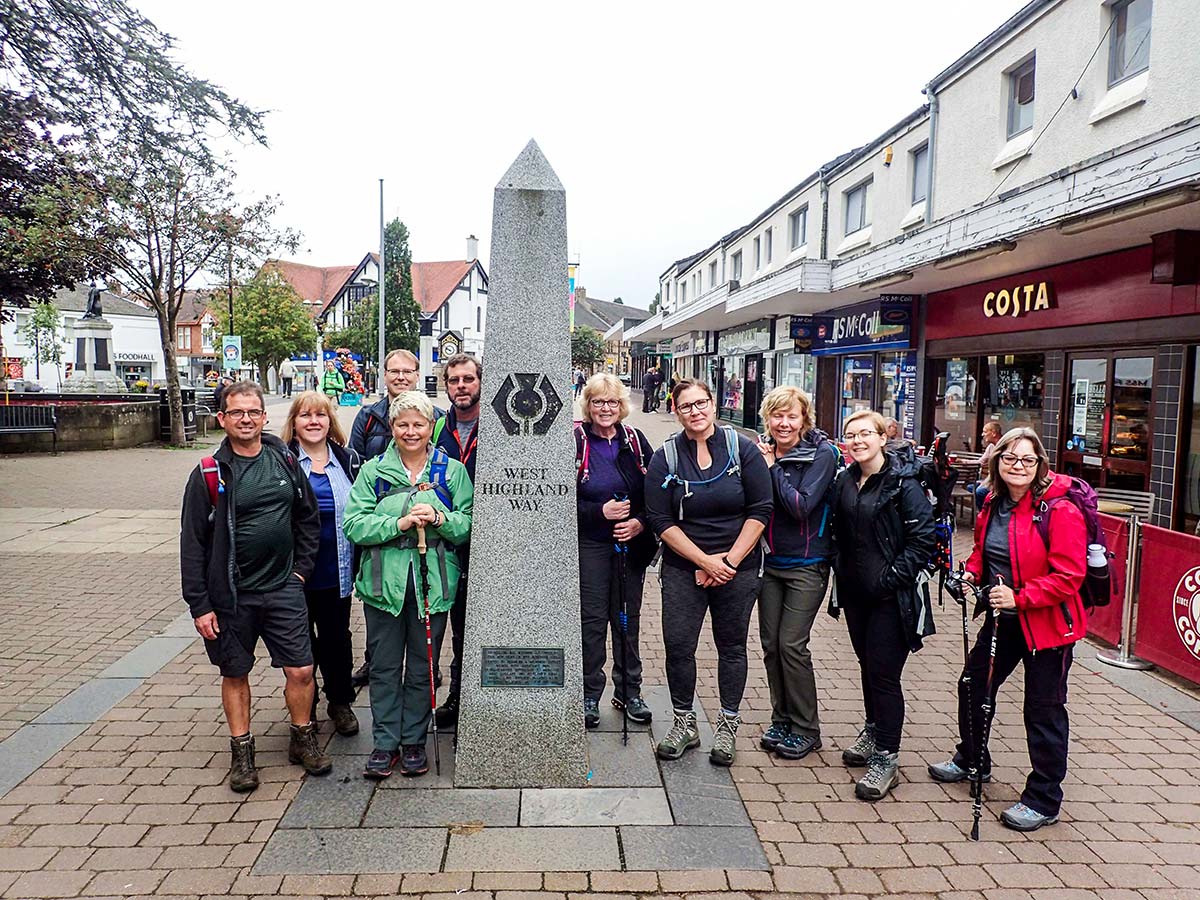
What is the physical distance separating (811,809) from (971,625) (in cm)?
377

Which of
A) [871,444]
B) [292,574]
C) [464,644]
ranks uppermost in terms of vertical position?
[871,444]

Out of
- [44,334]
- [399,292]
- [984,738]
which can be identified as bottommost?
[984,738]

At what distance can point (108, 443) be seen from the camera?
18.9 meters

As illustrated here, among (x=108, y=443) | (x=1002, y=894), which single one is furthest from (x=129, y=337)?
(x=1002, y=894)

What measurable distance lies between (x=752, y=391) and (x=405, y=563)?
2245 centimetres

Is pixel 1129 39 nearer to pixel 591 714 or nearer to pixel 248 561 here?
pixel 591 714

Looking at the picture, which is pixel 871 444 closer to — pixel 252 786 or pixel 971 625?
pixel 252 786

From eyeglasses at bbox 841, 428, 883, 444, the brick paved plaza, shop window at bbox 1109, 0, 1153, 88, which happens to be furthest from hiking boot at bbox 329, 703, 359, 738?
shop window at bbox 1109, 0, 1153, 88

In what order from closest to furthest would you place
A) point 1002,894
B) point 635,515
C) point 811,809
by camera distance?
point 1002,894
point 811,809
point 635,515

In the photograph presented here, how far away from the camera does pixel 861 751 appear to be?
164 inches

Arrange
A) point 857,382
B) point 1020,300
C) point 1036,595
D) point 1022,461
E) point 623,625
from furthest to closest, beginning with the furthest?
point 857,382 → point 1020,300 → point 623,625 → point 1022,461 → point 1036,595

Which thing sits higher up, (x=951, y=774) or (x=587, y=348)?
(x=587, y=348)

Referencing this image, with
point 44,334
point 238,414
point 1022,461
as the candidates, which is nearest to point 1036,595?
point 1022,461

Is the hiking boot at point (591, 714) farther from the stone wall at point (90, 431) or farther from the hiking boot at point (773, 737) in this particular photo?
the stone wall at point (90, 431)
